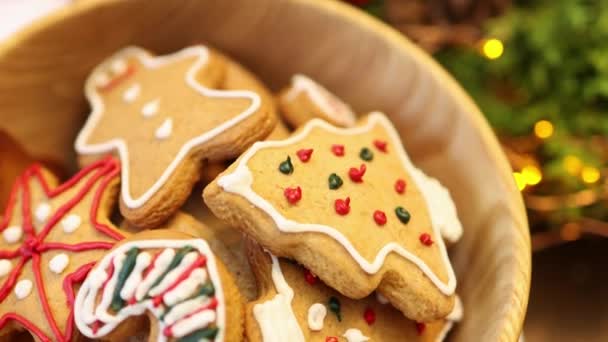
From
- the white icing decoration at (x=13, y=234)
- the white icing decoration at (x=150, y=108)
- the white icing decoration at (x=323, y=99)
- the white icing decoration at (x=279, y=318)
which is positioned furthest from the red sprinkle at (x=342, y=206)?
the white icing decoration at (x=13, y=234)

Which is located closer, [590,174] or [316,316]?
[316,316]

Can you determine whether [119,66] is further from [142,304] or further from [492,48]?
[492,48]

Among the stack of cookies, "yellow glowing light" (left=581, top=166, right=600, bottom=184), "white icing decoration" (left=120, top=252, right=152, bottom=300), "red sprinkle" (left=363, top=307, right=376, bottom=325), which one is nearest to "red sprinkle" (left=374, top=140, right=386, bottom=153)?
the stack of cookies

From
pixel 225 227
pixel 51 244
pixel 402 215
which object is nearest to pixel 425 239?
pixel 402 215

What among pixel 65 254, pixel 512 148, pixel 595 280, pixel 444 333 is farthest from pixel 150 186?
pixel 595 280

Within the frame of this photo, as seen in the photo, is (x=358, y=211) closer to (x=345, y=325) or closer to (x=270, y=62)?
(x=345, y=325)

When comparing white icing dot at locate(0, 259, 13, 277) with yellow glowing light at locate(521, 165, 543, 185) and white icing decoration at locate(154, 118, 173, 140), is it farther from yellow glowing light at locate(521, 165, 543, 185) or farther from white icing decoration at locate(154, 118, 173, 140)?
yellow glowing light at locate(521, 165, 543, 185)
